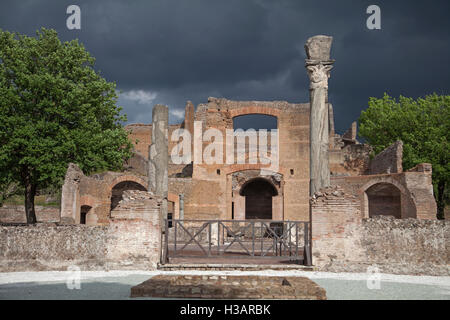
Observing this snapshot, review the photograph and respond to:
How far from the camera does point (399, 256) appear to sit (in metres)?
10.1

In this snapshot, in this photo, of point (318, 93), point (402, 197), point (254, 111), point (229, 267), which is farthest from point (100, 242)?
point (402, 197)

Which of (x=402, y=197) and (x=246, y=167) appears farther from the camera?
(x=246, y=167)

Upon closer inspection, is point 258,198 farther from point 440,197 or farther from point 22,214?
point 22,214

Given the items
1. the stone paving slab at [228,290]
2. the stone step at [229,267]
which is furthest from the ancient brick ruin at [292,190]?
the stone paving slab at [228,290]

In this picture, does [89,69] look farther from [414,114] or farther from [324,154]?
[414,114]

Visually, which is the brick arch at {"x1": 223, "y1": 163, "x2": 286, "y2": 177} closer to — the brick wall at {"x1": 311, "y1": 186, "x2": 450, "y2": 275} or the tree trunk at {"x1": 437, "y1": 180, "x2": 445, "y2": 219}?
the tree trunk at {"x1": 437, "y1": 180, "x2": 445, "y2": 219}

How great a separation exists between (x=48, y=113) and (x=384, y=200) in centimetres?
1804

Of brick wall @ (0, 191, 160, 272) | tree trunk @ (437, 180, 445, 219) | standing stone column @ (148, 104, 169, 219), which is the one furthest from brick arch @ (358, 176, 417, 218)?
brick wall @ (0, 191, 160, 272)

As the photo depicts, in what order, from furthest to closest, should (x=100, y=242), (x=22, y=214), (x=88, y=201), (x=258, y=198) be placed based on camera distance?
(x=258, y=198)
(x=22, y=214)
(x=88, y=201)
(x=100, y=242)

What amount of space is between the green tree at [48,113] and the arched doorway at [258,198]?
1385cm

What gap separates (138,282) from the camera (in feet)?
27.8

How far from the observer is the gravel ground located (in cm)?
713

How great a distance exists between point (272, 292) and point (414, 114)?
24.2 meters
